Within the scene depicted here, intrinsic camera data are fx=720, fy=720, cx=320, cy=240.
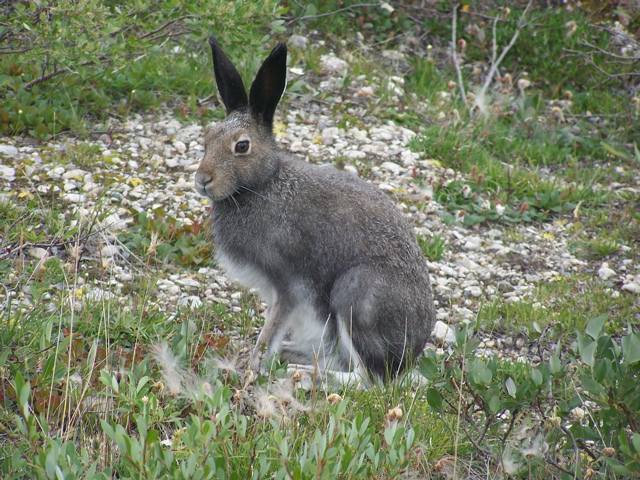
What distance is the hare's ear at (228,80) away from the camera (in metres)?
5.51

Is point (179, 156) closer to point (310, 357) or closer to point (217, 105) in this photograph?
point (217, 105)

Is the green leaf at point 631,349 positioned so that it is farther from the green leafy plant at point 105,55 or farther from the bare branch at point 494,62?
the bare branch at point 494,62

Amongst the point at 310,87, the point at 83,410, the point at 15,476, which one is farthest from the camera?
the point at 310,87

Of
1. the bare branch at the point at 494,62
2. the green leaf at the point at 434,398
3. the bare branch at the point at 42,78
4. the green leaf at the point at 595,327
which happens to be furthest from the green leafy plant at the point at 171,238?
the bare branch at the point at 494,62

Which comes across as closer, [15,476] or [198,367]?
[15,476]

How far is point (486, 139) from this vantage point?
29.3ft

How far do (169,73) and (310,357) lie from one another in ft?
14.3

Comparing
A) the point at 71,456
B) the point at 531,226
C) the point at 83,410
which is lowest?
the point at 531,226

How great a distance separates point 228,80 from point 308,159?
8.67 feet

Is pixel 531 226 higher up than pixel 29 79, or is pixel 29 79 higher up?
pixel 29 79

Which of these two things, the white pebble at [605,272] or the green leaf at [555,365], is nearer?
the green leaf at [555,365]

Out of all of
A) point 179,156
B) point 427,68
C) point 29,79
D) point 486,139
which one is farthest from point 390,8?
point 29,79

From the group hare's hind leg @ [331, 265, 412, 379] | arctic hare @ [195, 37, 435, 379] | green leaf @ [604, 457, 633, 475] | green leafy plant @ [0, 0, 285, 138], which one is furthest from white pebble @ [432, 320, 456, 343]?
green leafy plant @ [0, 0, 285, 138]

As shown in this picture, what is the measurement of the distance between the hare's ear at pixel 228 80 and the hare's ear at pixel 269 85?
119 mm
